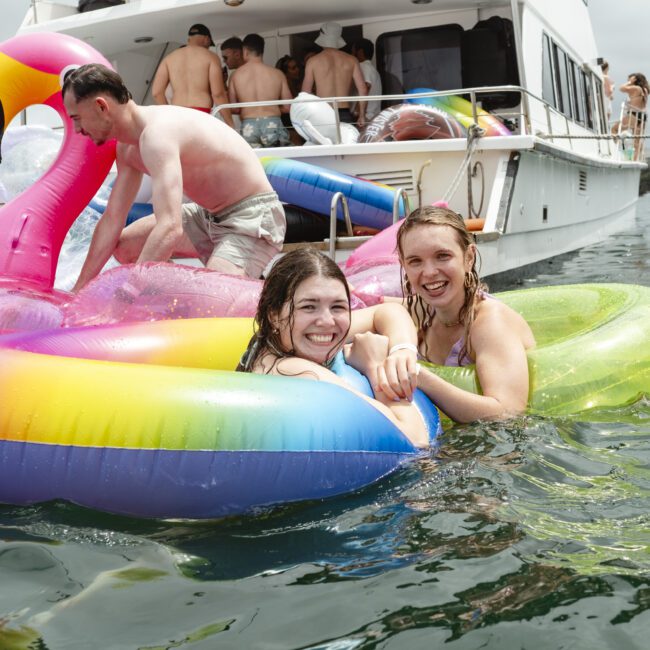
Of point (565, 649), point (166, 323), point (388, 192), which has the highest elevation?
point (388, 192)

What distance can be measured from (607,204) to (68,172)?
9942 millimetres

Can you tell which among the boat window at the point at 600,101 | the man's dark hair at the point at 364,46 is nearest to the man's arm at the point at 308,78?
the man's dark hair at the point at 364,46

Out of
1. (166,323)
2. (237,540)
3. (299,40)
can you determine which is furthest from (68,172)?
(299,40)

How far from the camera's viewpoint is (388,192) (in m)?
7.78

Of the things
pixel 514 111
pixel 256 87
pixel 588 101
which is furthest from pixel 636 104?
pixel 256 87

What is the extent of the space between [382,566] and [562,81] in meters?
10.4

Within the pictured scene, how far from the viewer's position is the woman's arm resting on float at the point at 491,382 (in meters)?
3.36

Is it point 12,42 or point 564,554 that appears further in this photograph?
point 12,42

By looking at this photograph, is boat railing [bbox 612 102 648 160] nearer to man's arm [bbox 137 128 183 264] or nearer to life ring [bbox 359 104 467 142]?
life ring [bbox 359 104 467 142]

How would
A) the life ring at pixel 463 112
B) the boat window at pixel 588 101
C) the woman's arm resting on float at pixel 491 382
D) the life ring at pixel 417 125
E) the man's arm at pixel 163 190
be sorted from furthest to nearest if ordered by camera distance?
the boat window at pixel 588 101 → the life ring at pixel 463 112 → the life ring at pixel 417 125 → the man's arm at pixel 163 190 → the woman's arm resting on float at pixel 491 382

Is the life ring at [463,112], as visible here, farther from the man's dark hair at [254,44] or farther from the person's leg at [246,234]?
the person's leg at [246,234]

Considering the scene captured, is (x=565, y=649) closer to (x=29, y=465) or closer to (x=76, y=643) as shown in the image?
(x=76, y=643)

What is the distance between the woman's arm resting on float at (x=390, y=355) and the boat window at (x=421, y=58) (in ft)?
22.7

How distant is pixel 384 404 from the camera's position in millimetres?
3205
